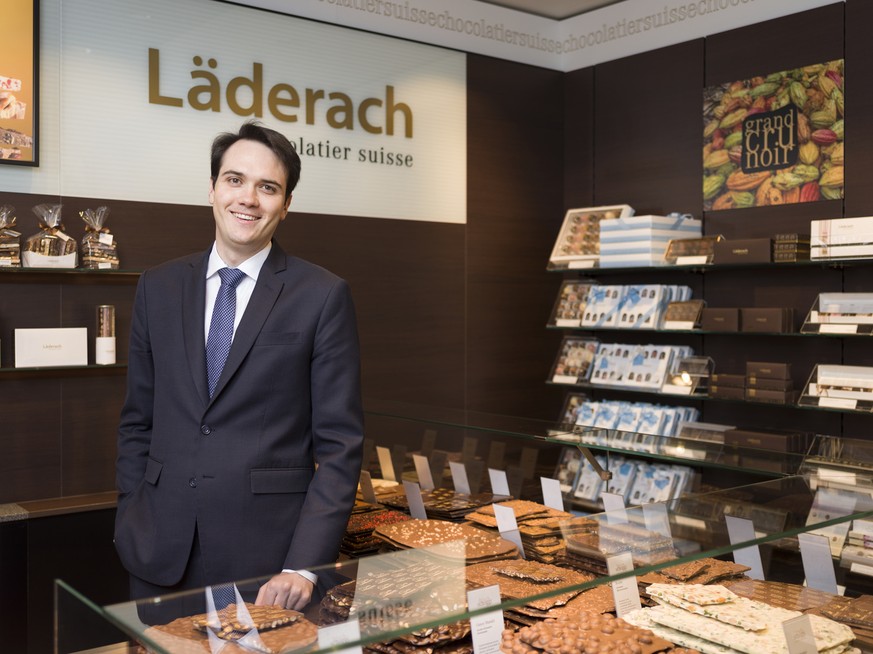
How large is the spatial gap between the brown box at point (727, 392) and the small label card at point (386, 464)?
1.94 metres

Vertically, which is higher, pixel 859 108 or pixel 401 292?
pixel 859 108

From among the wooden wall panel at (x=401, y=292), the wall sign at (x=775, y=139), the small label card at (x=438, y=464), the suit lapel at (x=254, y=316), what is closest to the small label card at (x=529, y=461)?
the small label card at (x=438, y=464)

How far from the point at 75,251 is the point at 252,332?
80.7 inches

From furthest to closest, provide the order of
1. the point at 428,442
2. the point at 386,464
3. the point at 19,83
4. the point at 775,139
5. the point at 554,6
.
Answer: the point at 554,6, the point at 775,139, the point at 19,83, the point at 386,464, the point at 428,442

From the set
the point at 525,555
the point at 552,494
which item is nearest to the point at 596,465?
the point at 552,494

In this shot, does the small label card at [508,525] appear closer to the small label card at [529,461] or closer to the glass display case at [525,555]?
the glass display case at [525,555]

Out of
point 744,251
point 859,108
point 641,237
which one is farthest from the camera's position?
point 641,237

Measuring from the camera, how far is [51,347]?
3.84 metres

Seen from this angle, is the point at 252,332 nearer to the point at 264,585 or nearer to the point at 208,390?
the point at 208,390

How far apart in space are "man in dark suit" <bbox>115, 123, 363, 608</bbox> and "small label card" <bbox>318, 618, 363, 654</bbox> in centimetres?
68

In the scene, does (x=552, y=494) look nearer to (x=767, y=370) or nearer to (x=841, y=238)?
(x=767, y=370)

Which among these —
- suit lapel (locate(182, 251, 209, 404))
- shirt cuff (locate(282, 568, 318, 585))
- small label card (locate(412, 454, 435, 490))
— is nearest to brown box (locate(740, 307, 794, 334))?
small label card (locate(412, 454, 435, 490))

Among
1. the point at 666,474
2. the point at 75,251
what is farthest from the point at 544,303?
the point at 75,251

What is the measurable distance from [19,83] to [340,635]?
3.32 meters
